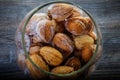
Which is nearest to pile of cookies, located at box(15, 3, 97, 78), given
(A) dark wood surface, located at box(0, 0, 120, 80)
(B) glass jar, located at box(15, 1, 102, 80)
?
(B) glass jar, located at box(15, 1, 102, 80)

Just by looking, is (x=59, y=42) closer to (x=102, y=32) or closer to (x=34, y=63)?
(x=34, y=63)

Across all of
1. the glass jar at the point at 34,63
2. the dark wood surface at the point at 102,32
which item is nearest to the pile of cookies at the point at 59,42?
the glass jar at the point at 34,63

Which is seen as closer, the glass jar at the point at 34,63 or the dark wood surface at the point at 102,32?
the glass jar at the point at 34,63

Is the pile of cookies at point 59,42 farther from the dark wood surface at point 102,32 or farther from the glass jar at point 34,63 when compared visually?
the dark wood surface at point 102,32

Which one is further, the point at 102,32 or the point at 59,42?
the point at 102,32

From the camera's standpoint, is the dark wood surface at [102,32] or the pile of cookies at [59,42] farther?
the dark wood surface at [102,32]

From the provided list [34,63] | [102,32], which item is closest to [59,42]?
[34,63]
